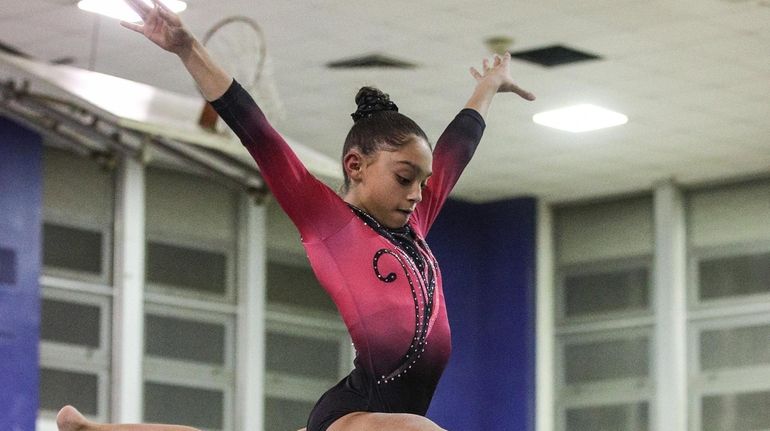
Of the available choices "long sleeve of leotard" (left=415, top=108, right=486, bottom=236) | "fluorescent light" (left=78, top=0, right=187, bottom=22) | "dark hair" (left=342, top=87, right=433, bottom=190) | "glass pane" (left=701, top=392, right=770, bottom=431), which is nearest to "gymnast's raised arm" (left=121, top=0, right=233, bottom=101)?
"dark hair" (left=342, top=87, right=433, bottom=190)

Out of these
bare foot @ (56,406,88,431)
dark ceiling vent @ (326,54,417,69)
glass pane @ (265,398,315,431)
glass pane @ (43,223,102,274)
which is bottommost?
bare foot @ (56,406,88,431)

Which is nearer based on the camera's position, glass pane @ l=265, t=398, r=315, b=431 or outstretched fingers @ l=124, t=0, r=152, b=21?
outstretched fingers @ l=124, t=0, r=152, b=21

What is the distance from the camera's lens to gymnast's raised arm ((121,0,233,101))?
316cm

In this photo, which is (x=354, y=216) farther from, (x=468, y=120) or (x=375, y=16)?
(x=375, y=16)

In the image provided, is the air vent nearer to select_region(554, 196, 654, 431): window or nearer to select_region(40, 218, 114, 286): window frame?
select_region(40, 218, 114, 286): window frame

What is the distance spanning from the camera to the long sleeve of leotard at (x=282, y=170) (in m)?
3.29

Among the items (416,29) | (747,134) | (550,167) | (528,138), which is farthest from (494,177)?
(416,29)

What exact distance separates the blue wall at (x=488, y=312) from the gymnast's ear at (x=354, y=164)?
32.3ft

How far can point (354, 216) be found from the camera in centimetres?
343

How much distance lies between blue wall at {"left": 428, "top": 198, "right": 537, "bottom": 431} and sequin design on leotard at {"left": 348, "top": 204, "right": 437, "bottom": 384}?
9768 mm

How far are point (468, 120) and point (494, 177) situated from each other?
8.89 m

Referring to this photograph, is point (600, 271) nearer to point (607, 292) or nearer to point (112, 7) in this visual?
point (607, 292)

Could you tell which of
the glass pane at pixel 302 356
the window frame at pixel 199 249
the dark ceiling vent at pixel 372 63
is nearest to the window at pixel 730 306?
the glass pane at pixel 302 356

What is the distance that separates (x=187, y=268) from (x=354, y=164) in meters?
8.39
